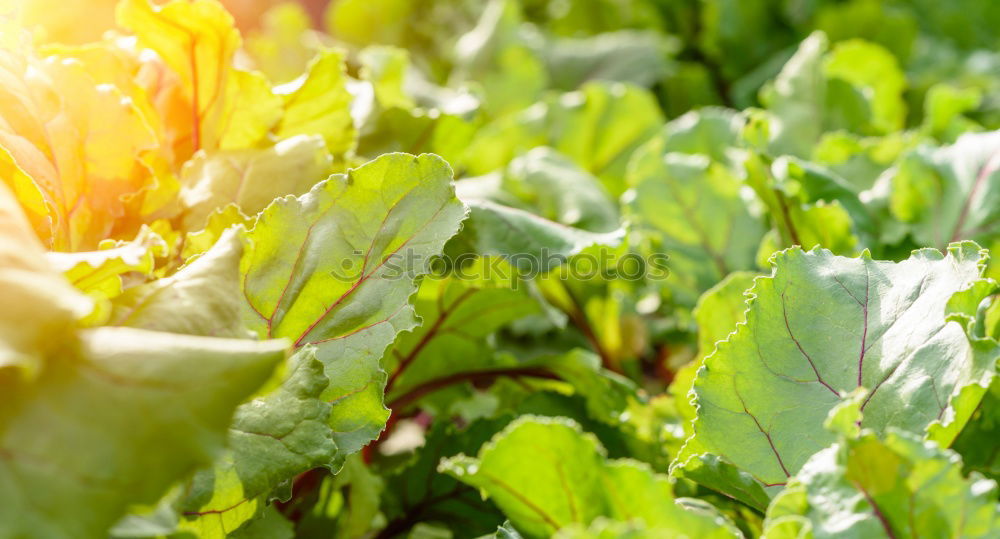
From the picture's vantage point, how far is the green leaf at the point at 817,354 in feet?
1.58

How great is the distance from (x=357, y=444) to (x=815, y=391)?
0.26m

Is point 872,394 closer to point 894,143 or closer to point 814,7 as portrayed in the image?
point 894,143

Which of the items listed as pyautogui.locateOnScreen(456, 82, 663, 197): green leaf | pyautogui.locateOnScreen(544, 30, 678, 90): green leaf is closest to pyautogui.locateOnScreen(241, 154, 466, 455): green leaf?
pyautogui.locateOnScreen(456, 82, 663, 197): green leaf

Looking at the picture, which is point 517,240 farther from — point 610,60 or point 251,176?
point 610,60

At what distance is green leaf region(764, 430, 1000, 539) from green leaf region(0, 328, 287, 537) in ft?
0.81

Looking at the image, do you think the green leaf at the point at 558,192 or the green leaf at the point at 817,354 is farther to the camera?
the green leaf at the point at 558,192

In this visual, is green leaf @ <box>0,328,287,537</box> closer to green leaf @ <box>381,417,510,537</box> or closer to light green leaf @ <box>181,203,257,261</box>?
light green leaf @ <box>181,203,257,261</box>

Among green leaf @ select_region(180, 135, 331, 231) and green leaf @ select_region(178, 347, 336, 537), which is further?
green leaf @ select_region(180, 135, 331, 231)

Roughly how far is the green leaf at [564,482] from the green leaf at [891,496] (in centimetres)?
4

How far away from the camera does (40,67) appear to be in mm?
577

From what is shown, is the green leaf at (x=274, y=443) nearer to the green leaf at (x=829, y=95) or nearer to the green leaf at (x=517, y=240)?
the green leaf at (x=517, y=240)

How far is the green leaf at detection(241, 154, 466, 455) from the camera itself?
50 cm

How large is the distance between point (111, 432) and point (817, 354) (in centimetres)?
36

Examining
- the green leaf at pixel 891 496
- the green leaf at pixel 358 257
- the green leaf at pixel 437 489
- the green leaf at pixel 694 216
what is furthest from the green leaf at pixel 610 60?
the green leaf at pixel 891 496
